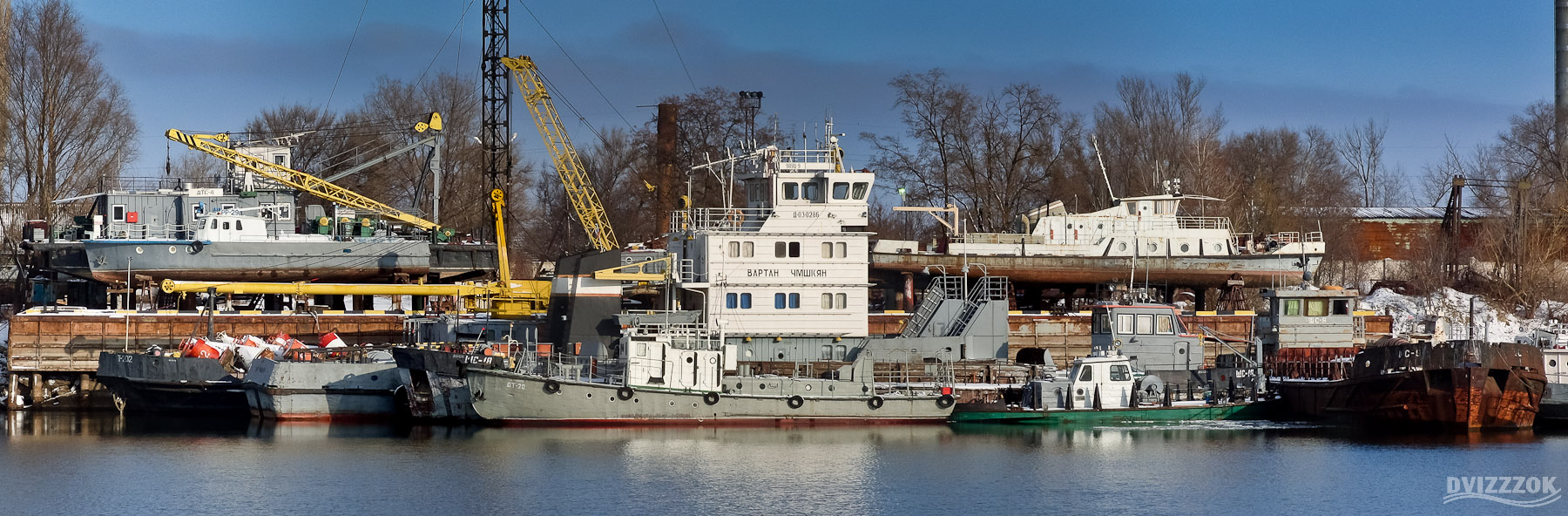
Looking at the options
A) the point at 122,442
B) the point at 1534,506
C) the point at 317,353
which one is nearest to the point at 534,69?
the point at 317,353

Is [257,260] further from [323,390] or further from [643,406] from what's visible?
[643,406]

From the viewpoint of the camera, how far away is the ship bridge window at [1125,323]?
150ft

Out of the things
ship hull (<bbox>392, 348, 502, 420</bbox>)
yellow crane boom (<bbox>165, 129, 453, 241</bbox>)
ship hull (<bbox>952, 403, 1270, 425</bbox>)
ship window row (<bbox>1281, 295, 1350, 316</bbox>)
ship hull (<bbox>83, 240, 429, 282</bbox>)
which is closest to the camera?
ship hull (<bbox>392, 348, 502, 420</bbox>)

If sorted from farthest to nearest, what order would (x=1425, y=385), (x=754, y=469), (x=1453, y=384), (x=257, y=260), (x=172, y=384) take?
(x=257, y=260)
(x=172, y=384)
(x=1425, y=385)
(x=1453, y=384)
(x=754, y=469)

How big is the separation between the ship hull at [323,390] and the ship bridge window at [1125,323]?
20.6m

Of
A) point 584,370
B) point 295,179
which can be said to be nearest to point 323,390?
point 584,370

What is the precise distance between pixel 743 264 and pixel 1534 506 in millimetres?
22094

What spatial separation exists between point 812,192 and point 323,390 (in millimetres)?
15019

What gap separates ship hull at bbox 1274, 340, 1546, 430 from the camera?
4069 cm

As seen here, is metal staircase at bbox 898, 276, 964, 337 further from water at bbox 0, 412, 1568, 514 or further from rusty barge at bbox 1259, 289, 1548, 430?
rusty barge at bbox 1259, 289, 1548, 430

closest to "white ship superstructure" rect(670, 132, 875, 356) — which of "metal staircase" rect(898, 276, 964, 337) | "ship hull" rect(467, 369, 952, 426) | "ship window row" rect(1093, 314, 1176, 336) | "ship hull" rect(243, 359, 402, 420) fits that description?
"metal staircase" rect(898, 276, 964, 337)

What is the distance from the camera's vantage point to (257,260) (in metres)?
58.9

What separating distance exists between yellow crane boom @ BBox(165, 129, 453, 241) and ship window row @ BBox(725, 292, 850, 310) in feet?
75.6

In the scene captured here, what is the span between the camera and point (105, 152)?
67000 millimetres
